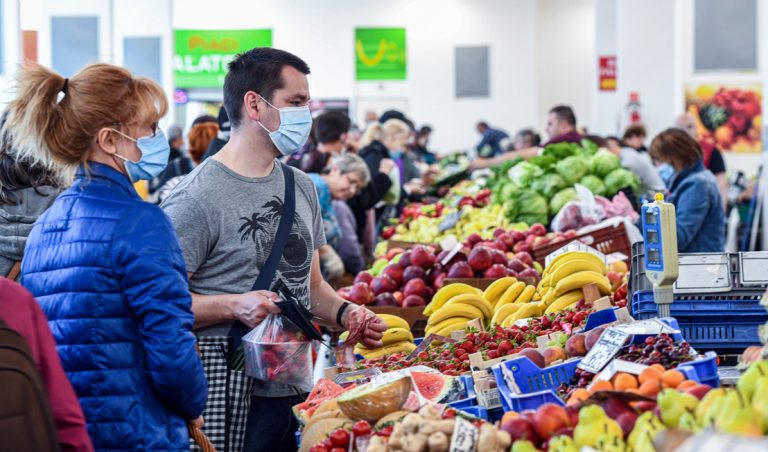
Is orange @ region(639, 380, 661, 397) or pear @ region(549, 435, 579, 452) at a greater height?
orange @ region(639, 380, 661, 397)

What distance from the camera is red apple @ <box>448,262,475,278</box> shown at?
5.29 metres

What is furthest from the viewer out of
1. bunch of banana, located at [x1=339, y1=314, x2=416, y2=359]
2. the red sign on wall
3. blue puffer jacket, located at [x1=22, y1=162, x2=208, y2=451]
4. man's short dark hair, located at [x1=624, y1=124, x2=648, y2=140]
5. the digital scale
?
the red sign on wall

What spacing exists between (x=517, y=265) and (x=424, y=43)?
742 inches

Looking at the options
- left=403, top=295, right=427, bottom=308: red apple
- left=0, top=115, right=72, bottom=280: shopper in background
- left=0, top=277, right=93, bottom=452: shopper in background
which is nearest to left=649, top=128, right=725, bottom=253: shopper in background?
left=403, top=295, right=427, bottom=308: red apple

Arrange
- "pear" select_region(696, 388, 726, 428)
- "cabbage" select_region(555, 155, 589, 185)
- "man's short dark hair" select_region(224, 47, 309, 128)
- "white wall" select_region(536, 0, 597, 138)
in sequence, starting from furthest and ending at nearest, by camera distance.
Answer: "white wall" select_region(536, 0, 597, 138)
"cabbage" select_region(555, 155, 589, 185)
"man's short dark hair" select_region(224, 47, 309, 128)
"pear" select_region(696, 388, 726, 428)

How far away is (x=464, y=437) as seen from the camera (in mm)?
2195

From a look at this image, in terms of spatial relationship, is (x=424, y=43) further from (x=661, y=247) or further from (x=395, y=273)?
(x=661, y=247)

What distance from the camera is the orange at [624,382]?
2455mm

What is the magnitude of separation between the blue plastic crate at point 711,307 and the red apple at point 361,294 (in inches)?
88.5

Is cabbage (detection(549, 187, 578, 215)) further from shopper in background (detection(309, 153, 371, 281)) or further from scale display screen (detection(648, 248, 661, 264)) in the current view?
scale display screen (detection(648, 248, 661, 264))

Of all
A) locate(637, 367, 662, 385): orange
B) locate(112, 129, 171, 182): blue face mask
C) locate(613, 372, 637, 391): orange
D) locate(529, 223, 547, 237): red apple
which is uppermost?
locate(112, 129, 171, 182): blue face mask

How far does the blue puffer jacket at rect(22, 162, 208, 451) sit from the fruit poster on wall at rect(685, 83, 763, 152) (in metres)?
13.2

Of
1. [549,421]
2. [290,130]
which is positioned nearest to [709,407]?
[549,421]

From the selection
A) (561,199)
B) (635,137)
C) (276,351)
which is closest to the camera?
(276,351)
